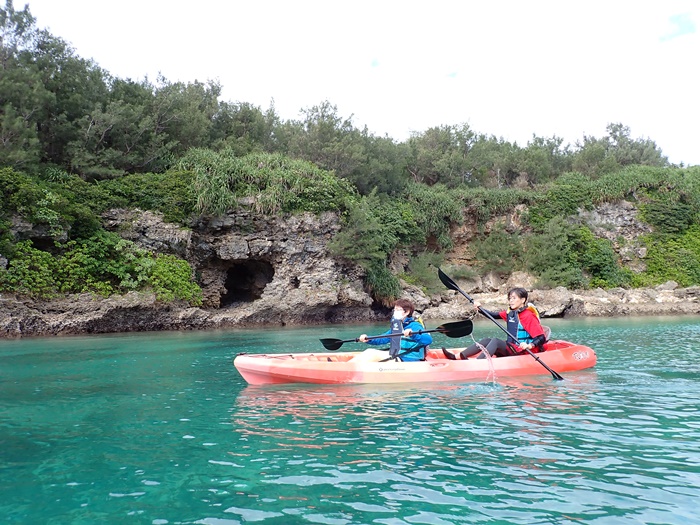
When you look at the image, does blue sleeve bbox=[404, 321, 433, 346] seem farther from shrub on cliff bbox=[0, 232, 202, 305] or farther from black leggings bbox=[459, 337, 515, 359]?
shrub on cliff bbox=[0, 232, 202, 305]

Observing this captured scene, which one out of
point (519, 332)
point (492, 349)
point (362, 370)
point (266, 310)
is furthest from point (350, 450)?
point (266, 310)

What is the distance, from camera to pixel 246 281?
979 inches

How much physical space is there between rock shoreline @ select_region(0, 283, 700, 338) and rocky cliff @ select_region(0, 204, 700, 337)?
0.10 feet

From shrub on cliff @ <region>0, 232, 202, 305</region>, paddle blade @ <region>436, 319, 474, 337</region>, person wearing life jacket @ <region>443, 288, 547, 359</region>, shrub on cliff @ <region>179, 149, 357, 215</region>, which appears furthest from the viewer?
shrub on cliff @ <region>179, 149, 357, 215</region>

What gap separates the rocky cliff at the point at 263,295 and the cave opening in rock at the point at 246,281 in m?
0.05

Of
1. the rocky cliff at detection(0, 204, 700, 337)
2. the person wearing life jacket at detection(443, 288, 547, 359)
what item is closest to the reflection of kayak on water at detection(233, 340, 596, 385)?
A: the person wearing life jacket at detection(443, 288, 547, 359)

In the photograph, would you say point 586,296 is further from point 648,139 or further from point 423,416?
point 648,139

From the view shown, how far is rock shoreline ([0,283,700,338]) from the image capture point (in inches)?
609

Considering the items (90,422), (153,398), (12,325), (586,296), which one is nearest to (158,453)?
(90,422)

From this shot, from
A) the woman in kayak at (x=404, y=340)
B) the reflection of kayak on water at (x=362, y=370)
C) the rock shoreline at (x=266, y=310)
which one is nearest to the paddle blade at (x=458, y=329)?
the woman in kayak at (x=404, y=340)

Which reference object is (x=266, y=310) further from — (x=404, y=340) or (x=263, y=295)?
(x=404, y=340)

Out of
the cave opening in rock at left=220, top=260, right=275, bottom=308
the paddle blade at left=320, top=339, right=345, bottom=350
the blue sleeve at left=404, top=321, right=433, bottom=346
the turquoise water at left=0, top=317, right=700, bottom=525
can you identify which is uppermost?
the cave opening in rock at left=220, top=260, right=275, bottom=308

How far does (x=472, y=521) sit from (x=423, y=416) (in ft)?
9.10

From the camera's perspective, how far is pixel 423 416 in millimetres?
5879
